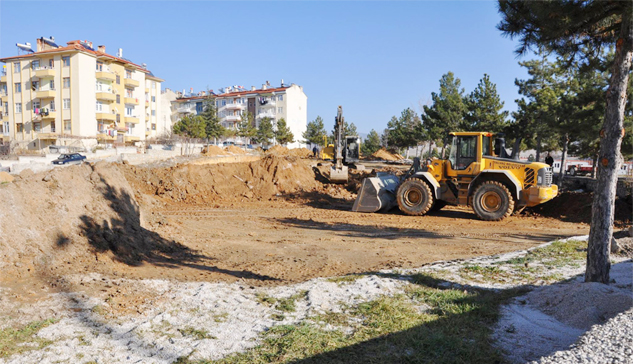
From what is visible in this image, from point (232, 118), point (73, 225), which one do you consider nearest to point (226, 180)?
point (73, 225)

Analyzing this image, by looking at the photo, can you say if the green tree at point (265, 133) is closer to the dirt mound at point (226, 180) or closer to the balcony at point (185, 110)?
the balcony at point (185, 110)

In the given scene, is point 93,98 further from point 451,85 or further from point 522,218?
point 522,218

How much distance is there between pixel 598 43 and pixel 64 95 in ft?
166

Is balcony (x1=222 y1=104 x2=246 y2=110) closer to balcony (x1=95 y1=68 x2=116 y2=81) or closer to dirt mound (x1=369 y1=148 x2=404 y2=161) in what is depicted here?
balcony (x1=95 y1=68 x2=116 y2=81)

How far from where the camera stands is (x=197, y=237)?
10.4 m

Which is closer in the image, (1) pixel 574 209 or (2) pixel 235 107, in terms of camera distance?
(1) pixel 574 209

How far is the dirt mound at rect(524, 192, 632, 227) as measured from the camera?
14.1m

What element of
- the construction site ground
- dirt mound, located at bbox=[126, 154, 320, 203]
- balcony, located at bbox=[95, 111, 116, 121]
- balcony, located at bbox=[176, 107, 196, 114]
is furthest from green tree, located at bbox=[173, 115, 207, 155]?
the construction site ground

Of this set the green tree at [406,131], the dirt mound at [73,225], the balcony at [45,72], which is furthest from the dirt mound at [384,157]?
the dirt mound at [73,225]

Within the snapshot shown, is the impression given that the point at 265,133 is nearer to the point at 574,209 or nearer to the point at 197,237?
the point at 574,209

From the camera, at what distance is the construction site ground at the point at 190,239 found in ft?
20.2

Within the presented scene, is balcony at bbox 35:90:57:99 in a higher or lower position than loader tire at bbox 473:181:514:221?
higher

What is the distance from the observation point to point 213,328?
4.84m

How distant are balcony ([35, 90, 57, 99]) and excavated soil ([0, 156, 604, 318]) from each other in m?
38.0
